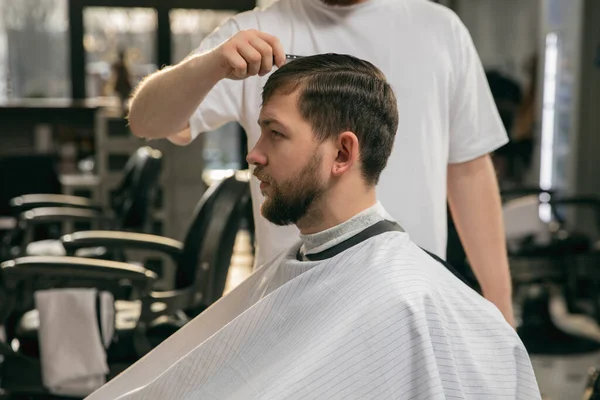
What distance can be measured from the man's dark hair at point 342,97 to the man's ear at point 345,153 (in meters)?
0.01

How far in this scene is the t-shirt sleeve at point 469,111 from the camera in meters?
1.60

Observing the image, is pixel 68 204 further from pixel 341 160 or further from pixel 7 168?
pixel 341 160

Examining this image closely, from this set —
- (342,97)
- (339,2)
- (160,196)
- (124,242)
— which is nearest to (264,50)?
(342,97)

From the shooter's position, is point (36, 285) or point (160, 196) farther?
point (160, 196)

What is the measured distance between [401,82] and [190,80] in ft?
1.32

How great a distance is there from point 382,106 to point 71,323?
1197 mm

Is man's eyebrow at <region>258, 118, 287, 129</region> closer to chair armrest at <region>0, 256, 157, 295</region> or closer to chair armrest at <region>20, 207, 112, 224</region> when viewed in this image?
chair armrest at <region>0, 256, 157, 295</region>

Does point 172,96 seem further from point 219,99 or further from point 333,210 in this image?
point 333,210

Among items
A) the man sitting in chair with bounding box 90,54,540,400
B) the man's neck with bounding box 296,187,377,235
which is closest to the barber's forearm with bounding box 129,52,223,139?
the man sitting in chair with bounding box 90,54,540,400

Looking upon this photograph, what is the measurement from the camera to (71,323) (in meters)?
2.18

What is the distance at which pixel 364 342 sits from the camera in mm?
1168

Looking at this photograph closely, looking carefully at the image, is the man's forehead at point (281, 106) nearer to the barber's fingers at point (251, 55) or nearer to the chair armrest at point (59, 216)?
the barber's fingers at point (251, 55)

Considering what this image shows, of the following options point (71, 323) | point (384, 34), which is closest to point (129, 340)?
point (71, 323)

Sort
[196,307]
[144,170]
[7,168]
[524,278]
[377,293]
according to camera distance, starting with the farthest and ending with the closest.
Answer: [7,168], [524,278], [144,170], [196,307], [377,293]
